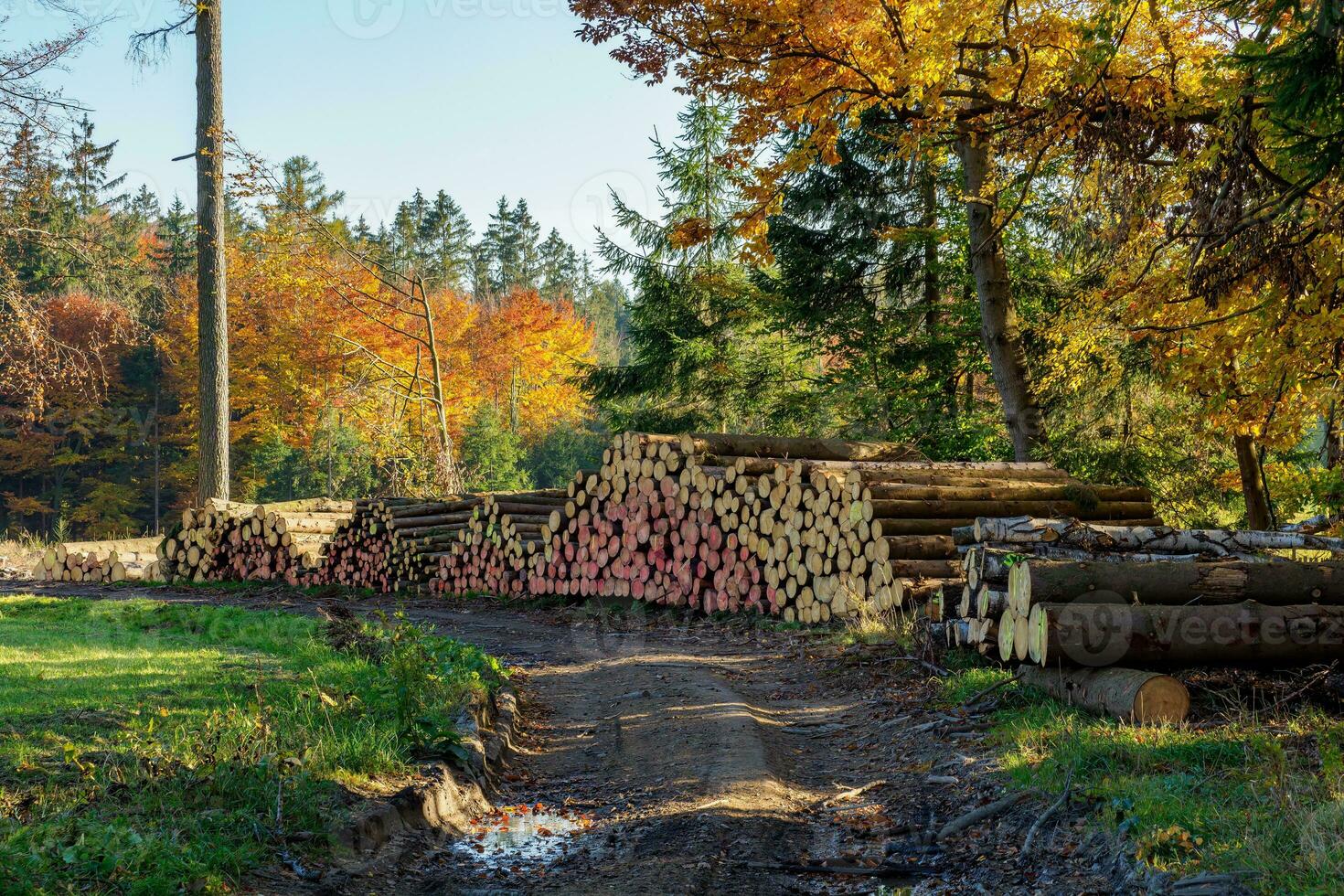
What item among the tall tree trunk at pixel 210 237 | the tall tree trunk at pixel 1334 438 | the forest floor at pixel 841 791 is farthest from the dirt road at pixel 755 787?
the tall tree trunk at pixel 210 237

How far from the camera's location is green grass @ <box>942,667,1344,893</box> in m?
3.55

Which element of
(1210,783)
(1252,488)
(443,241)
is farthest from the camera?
(443,241)

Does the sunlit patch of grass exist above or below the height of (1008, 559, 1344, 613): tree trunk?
below

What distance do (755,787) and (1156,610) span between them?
9.77 ft

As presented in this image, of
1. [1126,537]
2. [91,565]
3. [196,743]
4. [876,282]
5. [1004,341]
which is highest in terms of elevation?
[876,282]

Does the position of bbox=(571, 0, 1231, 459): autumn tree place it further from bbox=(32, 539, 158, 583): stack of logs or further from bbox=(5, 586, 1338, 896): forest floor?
bbox=(32, 539, 158, 583): stack of logs

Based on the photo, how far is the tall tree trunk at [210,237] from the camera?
17.9 meters

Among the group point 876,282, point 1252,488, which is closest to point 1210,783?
point 1252,488

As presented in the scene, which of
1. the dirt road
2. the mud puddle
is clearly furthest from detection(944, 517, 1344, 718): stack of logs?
the mud puddle

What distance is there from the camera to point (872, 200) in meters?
21.0

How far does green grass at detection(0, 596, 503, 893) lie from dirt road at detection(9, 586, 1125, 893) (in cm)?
49

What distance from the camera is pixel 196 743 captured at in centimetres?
498

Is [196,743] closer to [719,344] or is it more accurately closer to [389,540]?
[389,540]

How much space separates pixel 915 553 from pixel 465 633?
518 cm
